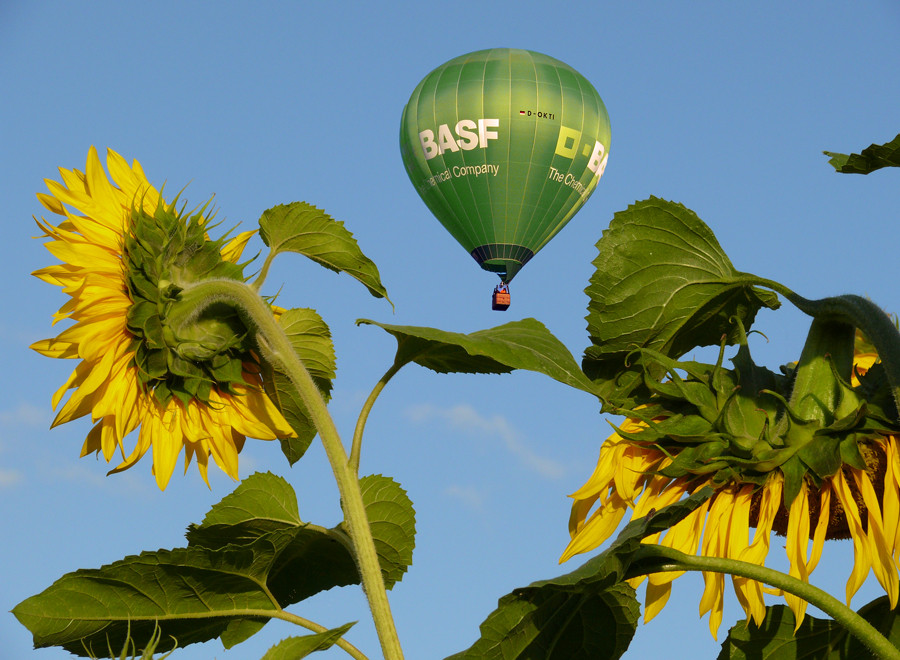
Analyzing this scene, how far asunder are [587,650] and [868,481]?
0.68 meters

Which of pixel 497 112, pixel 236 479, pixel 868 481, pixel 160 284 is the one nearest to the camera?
pixel 868 481

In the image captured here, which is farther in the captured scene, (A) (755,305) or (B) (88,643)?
(A) (755,305)

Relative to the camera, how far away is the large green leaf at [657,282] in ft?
8.22

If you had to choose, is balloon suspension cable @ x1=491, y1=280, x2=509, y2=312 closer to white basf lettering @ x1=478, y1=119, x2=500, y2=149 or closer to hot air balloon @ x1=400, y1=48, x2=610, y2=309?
hot air balloon @ x1=400, y1=48, x2=610, y2=309

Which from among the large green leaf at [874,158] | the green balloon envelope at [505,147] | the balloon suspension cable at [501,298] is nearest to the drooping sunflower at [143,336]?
the large green leaf at [874,158]

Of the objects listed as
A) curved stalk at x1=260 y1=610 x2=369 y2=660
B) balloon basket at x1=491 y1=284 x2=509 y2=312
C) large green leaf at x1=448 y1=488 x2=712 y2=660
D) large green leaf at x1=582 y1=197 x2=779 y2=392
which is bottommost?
large green leaf at x1=448 y1=488 x2=712 y2=660

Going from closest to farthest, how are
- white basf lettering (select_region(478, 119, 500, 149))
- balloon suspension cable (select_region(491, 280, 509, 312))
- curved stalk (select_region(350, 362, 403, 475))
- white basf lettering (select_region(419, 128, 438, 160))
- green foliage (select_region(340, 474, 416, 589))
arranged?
curved stalk (select_region(350, 362, 403, 475))
green foliage (select_region(340, 474, 416, 589))
white basf lettering (select_region(478, 119, 500, 149))
white basf lettering (select_region(419, 128, 438, 160))
balloon suspension cable (select_region(491, 280, 509, 312))

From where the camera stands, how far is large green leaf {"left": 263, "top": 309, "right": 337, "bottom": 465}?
103 inches

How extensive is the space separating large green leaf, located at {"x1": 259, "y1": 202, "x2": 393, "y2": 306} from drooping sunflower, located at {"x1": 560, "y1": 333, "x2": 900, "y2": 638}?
686 mm

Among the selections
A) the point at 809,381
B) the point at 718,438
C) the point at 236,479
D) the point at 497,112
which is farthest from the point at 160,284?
the point at 497,112

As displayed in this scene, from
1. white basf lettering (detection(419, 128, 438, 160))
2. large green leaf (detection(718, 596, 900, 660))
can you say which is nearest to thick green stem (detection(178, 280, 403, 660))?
large green leaf (detection(718, 596, 900, 660))

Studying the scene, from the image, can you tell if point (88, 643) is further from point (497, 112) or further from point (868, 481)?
point (497, 112)

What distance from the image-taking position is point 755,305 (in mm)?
2729

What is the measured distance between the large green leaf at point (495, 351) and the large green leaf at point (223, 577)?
0.42 m
